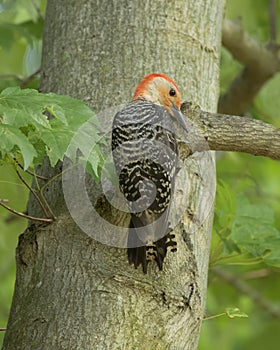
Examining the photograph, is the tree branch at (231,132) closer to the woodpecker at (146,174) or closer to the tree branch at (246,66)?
the woodpecker at (146,174)

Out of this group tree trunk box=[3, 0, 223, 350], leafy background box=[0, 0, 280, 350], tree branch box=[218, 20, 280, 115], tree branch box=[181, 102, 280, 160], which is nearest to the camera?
tree trunk box=[3, 0, 223, 350]

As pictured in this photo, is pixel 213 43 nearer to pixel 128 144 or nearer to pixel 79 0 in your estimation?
pixel 79 0

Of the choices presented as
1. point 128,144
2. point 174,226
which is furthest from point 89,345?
point 128,144

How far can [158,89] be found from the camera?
4027 mm

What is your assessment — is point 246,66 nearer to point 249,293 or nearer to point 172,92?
point 249,293

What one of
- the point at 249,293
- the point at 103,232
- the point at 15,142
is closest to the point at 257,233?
the point at 103,232

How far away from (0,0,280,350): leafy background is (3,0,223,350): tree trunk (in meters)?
0.39

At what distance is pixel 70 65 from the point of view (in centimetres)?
406

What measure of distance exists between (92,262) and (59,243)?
187 mm

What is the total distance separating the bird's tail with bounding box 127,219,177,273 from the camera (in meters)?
3.32

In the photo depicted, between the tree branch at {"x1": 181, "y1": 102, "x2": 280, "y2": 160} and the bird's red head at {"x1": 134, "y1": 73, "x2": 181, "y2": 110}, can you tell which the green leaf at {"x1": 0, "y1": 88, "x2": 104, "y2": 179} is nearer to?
the tree branch at {"x1": 181, "y1": 102, "x2": 280, "y2": 160}

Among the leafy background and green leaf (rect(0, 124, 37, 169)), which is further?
the leafy background

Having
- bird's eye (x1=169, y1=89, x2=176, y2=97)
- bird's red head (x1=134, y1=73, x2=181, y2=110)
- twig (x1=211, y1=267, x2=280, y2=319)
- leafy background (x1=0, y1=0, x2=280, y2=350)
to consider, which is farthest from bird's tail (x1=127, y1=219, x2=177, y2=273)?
twig (x1=211, y1=267, x2=280, y2=319)

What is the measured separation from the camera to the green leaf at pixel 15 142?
2.86 metres
